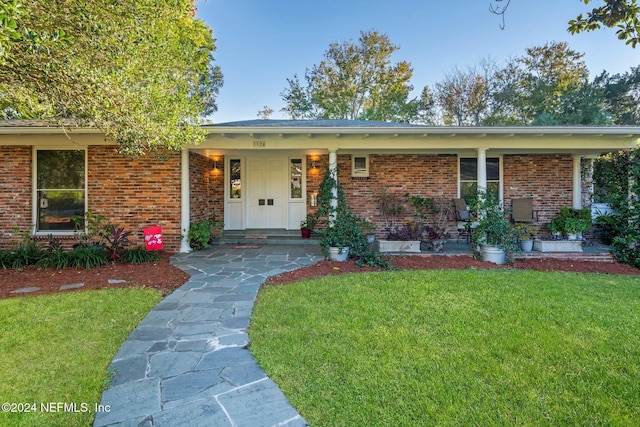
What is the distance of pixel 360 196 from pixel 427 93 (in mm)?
15091

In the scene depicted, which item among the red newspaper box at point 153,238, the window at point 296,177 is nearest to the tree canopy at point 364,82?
the window at point 296,177

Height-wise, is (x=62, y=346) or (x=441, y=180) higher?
(x=441, y=180)

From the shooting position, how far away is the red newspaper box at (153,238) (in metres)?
6.56

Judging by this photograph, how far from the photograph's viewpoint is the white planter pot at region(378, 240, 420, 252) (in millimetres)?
6746

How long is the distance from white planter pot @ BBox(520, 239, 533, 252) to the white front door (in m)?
5.58

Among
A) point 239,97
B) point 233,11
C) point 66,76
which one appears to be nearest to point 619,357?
point 66,76

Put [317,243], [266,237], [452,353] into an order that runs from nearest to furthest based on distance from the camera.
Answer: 1. [452,353]
2. [317,243]
3. [266,237]

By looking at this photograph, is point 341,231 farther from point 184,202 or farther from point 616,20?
point 616,20

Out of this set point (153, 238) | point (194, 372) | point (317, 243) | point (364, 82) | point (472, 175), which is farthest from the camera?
point (364, 82)

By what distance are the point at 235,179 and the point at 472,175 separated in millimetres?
6353

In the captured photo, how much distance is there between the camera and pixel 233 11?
10.5 m

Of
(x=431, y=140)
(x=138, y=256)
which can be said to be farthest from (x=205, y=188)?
(x=431, y=140)

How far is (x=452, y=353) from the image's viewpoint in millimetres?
2693

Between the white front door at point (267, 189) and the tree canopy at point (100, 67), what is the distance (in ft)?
11.8
